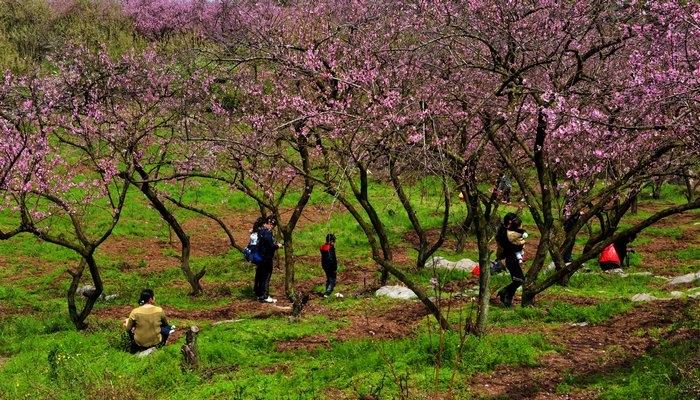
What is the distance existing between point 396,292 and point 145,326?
6.76 metres

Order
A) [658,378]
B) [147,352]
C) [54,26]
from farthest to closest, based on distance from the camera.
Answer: [54,26], [147,352], [658,378]

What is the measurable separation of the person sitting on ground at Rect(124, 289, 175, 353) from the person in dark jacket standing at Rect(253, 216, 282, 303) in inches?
185

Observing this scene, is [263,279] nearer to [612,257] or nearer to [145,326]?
[145,326]

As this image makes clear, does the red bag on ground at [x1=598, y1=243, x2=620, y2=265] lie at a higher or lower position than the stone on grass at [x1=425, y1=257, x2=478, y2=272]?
higher

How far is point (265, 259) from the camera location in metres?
15.2

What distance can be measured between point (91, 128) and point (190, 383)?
8.83 meters

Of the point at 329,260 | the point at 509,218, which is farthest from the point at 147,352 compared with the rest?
the point at 509,218

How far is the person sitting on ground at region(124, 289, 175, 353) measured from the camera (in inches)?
408

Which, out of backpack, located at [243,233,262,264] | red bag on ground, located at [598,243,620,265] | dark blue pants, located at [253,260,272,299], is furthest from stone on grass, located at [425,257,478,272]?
backpack, located at [243,233,262,264]

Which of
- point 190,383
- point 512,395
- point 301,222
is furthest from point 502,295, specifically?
point 301,222

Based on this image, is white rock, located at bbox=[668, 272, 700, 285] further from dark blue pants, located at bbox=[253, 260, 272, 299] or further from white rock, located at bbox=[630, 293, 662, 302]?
dark blue pants, located at bbox=[253, 260, 272, 299]

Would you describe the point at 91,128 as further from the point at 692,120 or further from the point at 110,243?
the point at 692,120

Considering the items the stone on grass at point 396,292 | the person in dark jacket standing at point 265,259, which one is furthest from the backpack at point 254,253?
the stone on grass at point 396,292

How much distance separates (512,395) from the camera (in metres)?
7.53
